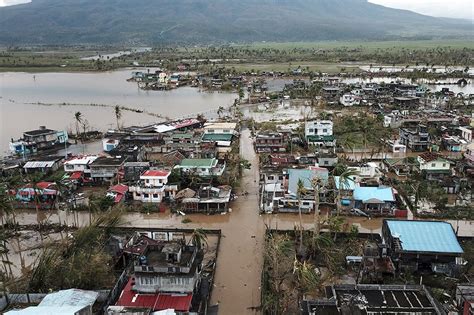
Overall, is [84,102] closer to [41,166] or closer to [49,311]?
[41,166]

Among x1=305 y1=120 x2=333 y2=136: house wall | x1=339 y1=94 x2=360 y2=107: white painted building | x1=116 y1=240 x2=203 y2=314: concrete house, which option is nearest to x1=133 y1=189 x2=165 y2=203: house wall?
x1=116 y1=240 x2=203 y2=314: concrete house

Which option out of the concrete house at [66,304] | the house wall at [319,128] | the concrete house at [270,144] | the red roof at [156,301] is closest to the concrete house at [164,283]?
the red roof at [156,301]

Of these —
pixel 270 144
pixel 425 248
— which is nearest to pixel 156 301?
pixel 425 248

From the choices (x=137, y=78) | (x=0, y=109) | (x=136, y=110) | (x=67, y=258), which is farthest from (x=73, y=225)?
(x=137, y=78)

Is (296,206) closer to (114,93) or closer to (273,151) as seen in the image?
(273,151)

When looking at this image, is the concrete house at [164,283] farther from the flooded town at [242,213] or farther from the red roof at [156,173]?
the red roof at [156,173]
